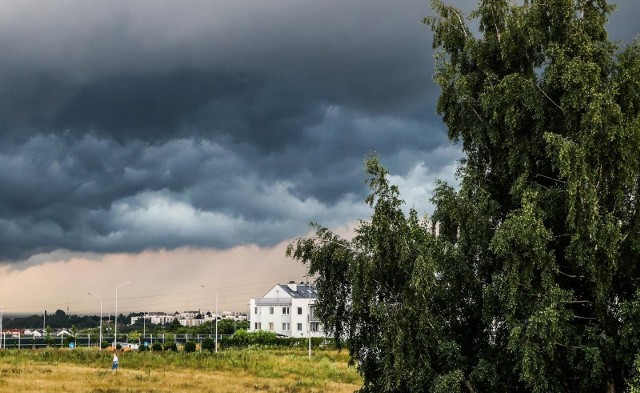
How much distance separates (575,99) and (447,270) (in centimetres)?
770

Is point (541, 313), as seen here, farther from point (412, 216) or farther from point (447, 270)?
point (412, 216)

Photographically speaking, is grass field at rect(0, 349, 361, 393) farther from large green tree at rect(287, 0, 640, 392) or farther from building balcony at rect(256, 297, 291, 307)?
building balcony at rect(256, 297, 291, 307)

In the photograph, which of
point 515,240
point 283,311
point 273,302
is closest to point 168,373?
point 515,240

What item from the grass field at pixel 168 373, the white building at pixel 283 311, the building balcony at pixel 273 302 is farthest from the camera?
the building balcony at pixel 273 302

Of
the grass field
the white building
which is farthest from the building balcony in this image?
the grass field

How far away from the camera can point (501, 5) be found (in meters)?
32.1

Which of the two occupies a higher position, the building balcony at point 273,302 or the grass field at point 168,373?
the building balcony at point 273,302

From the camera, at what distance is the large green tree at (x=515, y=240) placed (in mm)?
25953

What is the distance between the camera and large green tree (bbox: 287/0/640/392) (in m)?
26.0

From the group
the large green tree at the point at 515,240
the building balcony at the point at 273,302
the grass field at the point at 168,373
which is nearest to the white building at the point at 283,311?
the building balcony at the point at 273,302

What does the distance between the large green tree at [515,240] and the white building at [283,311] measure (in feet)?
407

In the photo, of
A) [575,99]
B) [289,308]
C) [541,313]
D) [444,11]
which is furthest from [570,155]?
[289,308]

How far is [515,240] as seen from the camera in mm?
25969

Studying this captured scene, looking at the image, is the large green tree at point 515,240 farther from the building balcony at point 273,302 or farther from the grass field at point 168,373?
the building balcony at point 273,302
